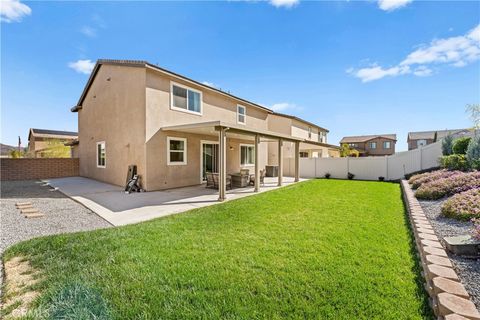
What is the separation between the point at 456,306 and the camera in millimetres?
2172

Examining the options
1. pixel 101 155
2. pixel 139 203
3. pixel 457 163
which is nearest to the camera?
pixel 139 203

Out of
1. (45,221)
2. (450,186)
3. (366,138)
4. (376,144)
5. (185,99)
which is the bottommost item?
(45,221)

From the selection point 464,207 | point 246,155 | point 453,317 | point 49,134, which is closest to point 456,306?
point 453,317

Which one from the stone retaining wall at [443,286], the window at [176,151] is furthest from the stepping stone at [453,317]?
A: the window at [176,151]

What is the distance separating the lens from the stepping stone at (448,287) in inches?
92.6

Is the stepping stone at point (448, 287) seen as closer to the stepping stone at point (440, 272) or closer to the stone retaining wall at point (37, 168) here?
the stepping stone at point (440, 272)

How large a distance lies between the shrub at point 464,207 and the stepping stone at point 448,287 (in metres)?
3.10

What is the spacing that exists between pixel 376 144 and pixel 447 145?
43.9 m

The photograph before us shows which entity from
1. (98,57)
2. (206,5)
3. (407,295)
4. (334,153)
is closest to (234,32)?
(206,5)

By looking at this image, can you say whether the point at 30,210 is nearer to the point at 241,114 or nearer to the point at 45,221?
the point at 45,221

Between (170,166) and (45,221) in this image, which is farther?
(170,166)

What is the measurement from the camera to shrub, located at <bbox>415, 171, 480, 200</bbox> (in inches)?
248

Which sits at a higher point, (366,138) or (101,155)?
(366,138)

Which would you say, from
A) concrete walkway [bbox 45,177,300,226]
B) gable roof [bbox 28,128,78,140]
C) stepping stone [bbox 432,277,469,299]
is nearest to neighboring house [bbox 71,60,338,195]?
concrete walkway [bbox 45,177,300,226]
